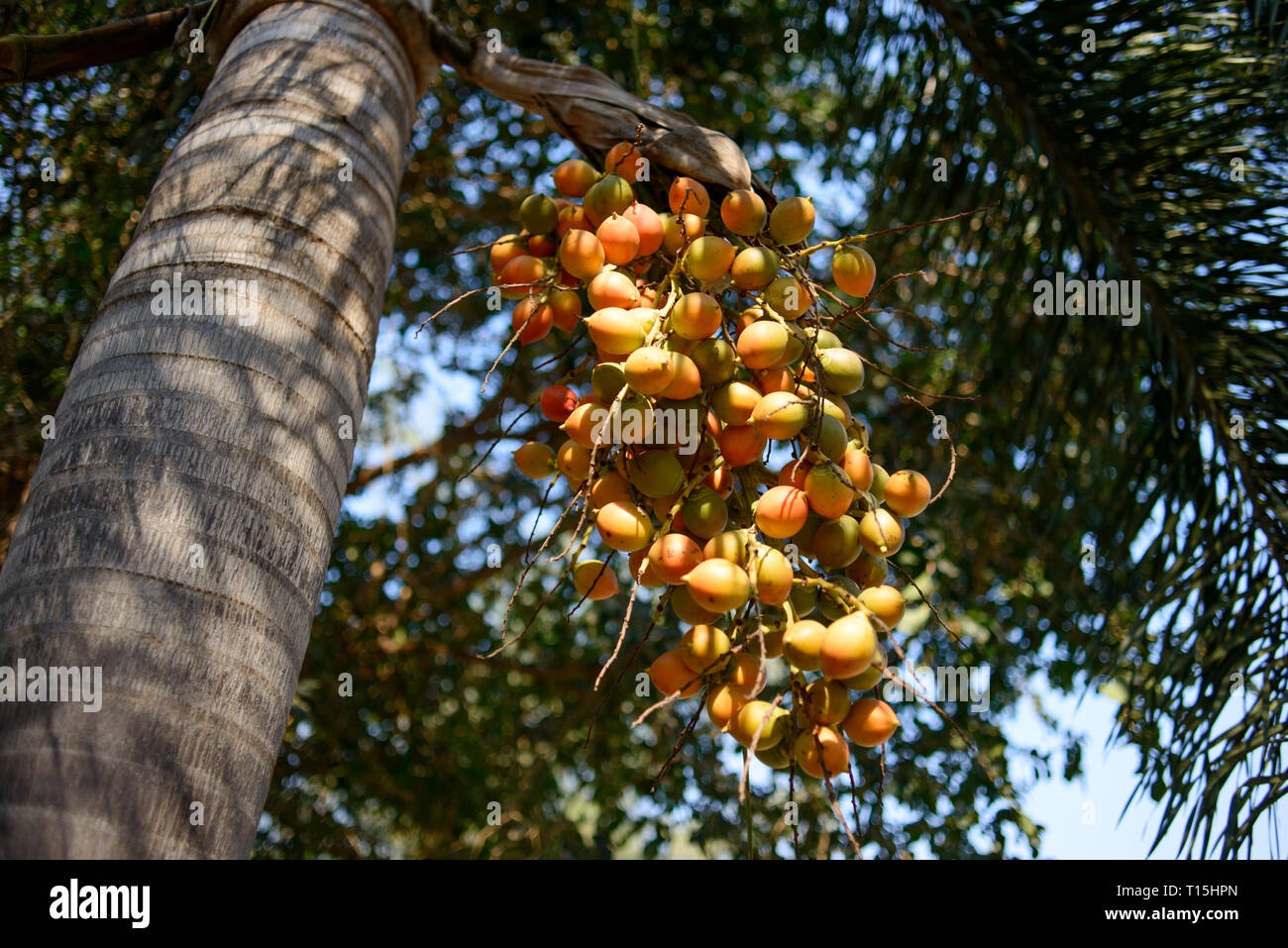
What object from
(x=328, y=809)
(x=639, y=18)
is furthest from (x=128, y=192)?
(x=328, y=809)

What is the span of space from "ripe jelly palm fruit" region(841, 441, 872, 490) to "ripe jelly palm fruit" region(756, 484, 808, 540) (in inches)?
4.2

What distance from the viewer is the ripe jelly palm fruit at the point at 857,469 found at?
4.23 ft

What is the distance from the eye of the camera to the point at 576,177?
1.60 meters

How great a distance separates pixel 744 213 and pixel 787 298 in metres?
0.14

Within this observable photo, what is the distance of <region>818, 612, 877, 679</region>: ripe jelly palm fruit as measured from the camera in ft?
3.48

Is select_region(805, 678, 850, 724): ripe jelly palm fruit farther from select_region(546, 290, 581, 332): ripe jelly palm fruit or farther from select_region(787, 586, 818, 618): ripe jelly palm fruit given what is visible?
select_region(546, 290, 581, 332): ripe jelly palm fruit

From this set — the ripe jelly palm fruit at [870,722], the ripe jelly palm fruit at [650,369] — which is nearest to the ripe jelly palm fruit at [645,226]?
the ripe jelly palm fruit at [650,369]

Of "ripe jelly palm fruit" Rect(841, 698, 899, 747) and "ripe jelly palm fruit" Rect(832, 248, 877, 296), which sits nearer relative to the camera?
"ripe jelly palm fruit" Rect(841, 698, 899, 747)

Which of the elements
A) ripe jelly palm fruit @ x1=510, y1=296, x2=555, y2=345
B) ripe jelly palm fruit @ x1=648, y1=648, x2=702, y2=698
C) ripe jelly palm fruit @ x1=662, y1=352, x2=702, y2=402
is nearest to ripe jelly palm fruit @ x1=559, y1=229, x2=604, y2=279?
ripe jelly palm fruit @ x1=510, y1=296, x2=555, y2=345

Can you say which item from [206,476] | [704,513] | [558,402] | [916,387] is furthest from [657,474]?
[916,387]

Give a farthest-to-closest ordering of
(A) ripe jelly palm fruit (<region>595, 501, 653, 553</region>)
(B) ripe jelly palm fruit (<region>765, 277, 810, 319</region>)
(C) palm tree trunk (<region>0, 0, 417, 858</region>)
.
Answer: (B) ripe jelly palm fruit (<region>765, 277, 810, 319</region>) → (A) ripe jelly palm fruit (<region>595, 501, 653, 553</region>) → (C) palm tree trunk (<region>0, 0, 417, 858</region>)

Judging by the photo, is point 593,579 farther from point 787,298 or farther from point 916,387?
point 916,387
